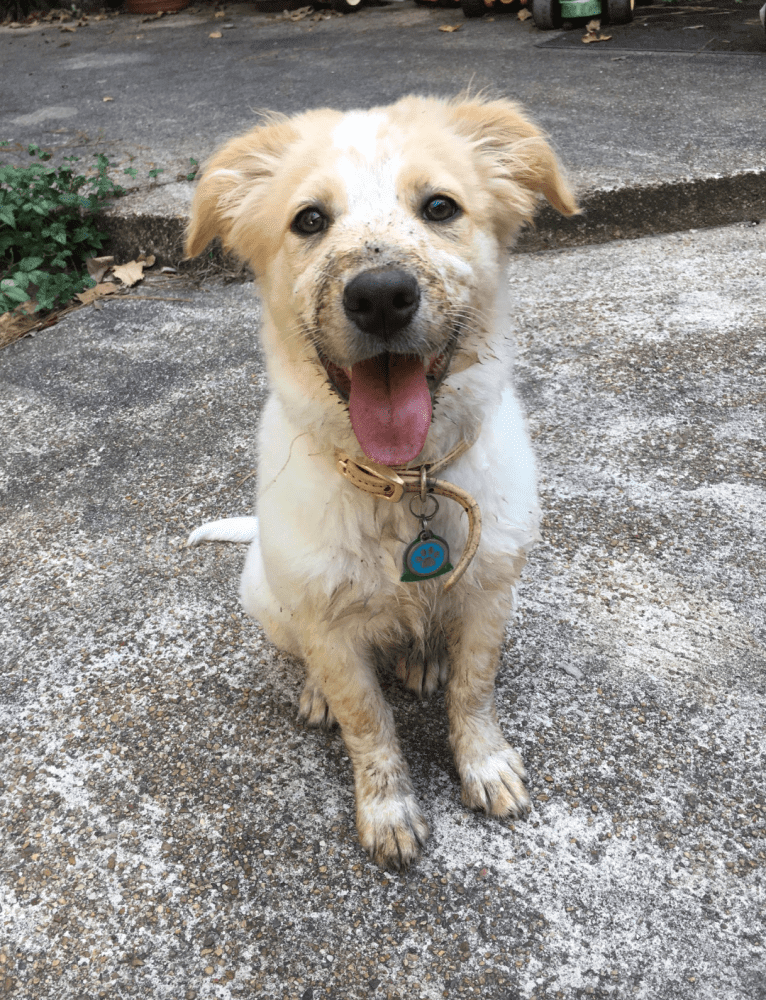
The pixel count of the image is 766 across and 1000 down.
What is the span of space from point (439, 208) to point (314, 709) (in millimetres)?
Answer: 1272

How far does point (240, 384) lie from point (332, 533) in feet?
6.26

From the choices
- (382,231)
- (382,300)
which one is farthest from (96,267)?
(382,300)

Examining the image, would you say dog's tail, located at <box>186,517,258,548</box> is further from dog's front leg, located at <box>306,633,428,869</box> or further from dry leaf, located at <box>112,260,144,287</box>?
dry leaf, located at <box>112,260,144,287</box>

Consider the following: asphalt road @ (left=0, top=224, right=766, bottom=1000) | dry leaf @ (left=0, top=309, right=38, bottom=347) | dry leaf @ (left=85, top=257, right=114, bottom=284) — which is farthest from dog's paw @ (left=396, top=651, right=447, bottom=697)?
dry leaf @ (left=85, top=257, right=114, bottom=284)

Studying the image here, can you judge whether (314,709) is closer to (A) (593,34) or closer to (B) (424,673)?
(B) (424,673)

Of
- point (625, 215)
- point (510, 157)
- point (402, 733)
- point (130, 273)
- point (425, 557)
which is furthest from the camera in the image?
point (130, 273)

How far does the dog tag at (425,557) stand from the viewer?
5.52ft

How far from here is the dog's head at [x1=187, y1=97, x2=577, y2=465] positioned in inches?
58.9

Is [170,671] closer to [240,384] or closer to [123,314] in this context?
[240,384]

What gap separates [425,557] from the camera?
66.4 inches

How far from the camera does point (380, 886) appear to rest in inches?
67.9

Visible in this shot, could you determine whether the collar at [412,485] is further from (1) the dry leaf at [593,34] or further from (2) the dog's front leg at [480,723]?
→ (1) the dry leaf at [593,34]

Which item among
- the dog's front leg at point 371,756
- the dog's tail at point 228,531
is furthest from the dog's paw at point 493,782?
the dog's tail at point 228,531

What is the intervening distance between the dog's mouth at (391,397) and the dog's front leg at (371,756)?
0.50m
